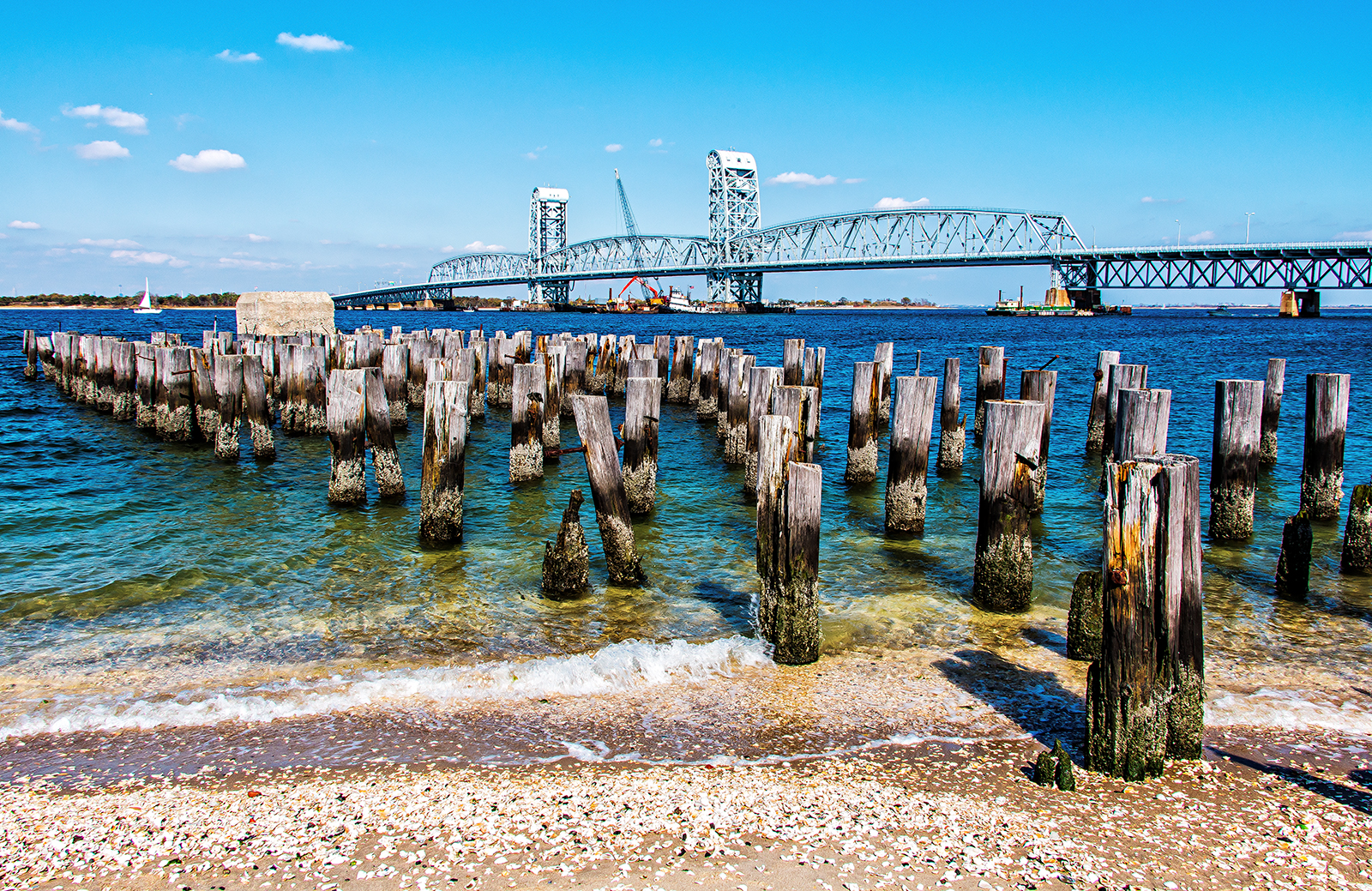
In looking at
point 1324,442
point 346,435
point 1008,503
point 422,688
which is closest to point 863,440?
point 1008,503

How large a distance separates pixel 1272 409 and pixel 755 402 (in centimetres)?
763

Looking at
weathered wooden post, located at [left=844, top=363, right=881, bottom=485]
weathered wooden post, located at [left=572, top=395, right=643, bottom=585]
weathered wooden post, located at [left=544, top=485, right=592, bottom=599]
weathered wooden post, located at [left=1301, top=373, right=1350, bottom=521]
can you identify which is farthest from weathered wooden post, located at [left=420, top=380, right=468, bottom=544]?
weathered wooden post, located at [left=1301, top=373, right=1350, bottom=521]

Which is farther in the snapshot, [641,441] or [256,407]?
[256,407]

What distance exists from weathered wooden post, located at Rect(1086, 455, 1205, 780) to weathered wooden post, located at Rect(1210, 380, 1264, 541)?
507 cm

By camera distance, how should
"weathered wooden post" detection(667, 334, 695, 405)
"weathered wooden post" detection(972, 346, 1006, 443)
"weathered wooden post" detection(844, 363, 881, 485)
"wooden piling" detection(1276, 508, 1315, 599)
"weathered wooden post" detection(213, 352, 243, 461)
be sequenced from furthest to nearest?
"weathered wooden post" detection(667, 334, 695, 405)
"weathered wooden post" detection(972, 346, 1006, 443)
"weathered wooden post" detection(213, 352, 243, 461)
"weathered wooden post" detection(844, 363, 881, 485)
"wooden piling" detection(1276, 508, 1315, 599)

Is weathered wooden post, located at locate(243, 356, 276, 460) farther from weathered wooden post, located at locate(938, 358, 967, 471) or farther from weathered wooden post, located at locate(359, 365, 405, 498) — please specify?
weathered wooden post, located at locate(938, 358, 967, 471)

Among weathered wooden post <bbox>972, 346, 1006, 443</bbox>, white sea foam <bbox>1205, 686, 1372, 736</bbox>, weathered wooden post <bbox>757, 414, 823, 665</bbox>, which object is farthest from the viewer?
weathered wooden post <bbox>972, 346, 1006, 443</bbox>

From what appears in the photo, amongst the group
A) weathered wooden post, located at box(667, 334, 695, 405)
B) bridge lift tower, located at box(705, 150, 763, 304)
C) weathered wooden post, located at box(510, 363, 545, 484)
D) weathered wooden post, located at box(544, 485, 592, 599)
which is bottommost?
weathered wooden post, located at box(544, 485, 592, 599)

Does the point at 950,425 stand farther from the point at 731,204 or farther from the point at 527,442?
the point at 731,204

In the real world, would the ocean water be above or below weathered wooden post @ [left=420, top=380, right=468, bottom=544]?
below

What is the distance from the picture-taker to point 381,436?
29.9ft

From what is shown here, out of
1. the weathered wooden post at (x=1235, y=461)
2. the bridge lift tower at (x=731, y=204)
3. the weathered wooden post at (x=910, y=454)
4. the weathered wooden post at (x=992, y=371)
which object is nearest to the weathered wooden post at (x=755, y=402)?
the weathered wooden post at (x=910, y=454)

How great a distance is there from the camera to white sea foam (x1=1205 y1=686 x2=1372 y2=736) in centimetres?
434

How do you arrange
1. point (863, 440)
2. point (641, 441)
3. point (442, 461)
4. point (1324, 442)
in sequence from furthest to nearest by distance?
point (863, 440) < point (641, 441) < point (1324, 442) < point (442, 461)
